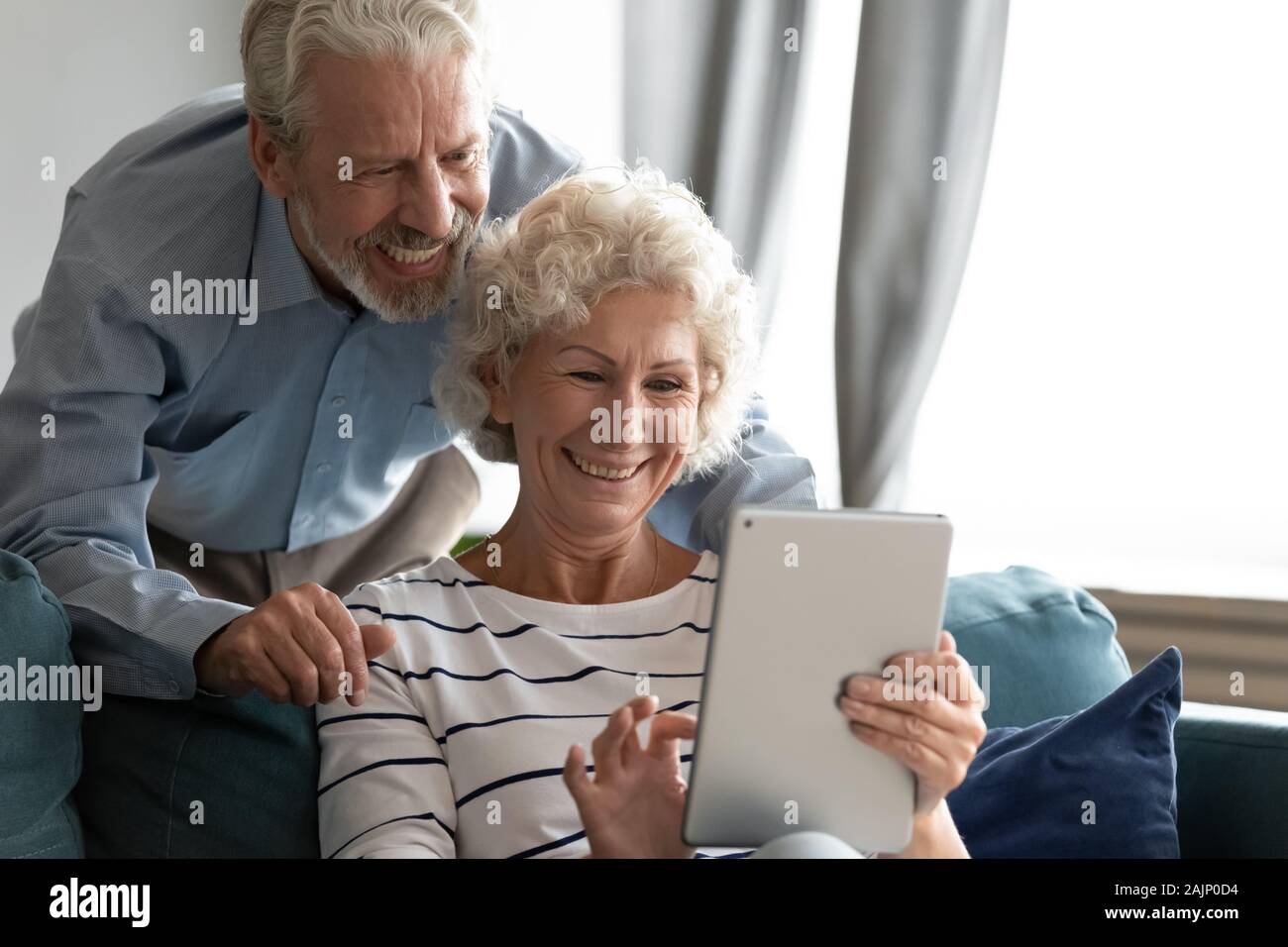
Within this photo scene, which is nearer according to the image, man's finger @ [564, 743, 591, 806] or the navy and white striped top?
man's finger @ [564, 743, 591, 806]

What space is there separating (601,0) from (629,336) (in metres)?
2.30

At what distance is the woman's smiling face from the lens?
5.20 ft

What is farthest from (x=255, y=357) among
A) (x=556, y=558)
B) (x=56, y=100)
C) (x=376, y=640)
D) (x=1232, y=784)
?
(x=56, y=100)

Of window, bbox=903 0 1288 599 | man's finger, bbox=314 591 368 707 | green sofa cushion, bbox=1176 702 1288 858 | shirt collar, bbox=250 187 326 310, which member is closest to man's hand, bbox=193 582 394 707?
man's finger, bbox=314 591 368 707

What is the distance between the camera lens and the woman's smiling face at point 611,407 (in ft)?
5.20

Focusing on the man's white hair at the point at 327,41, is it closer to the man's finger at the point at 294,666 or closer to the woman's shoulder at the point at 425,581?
the woman's shoulder at the point at 425,581

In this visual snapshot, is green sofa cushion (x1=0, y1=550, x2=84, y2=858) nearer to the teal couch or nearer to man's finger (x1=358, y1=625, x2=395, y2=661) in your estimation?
the teal couch

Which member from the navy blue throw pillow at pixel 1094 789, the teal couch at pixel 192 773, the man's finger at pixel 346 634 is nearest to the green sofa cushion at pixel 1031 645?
the teal couch at pixel 192 773

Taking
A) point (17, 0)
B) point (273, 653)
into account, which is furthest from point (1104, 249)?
point (17, 0)

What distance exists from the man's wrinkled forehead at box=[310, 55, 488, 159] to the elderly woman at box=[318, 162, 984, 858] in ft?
0.50

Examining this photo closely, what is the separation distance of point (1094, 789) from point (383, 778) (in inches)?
31.4

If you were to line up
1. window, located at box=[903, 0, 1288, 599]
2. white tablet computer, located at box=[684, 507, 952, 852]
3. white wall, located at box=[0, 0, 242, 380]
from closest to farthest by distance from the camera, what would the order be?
white tablet computer, located at box=[684, 507, 952, 852] → window, located at box=[903, 0, 1288, 599] → white wall, located at box=[0, 0, 242, 380]

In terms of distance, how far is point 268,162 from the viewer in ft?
5.96
